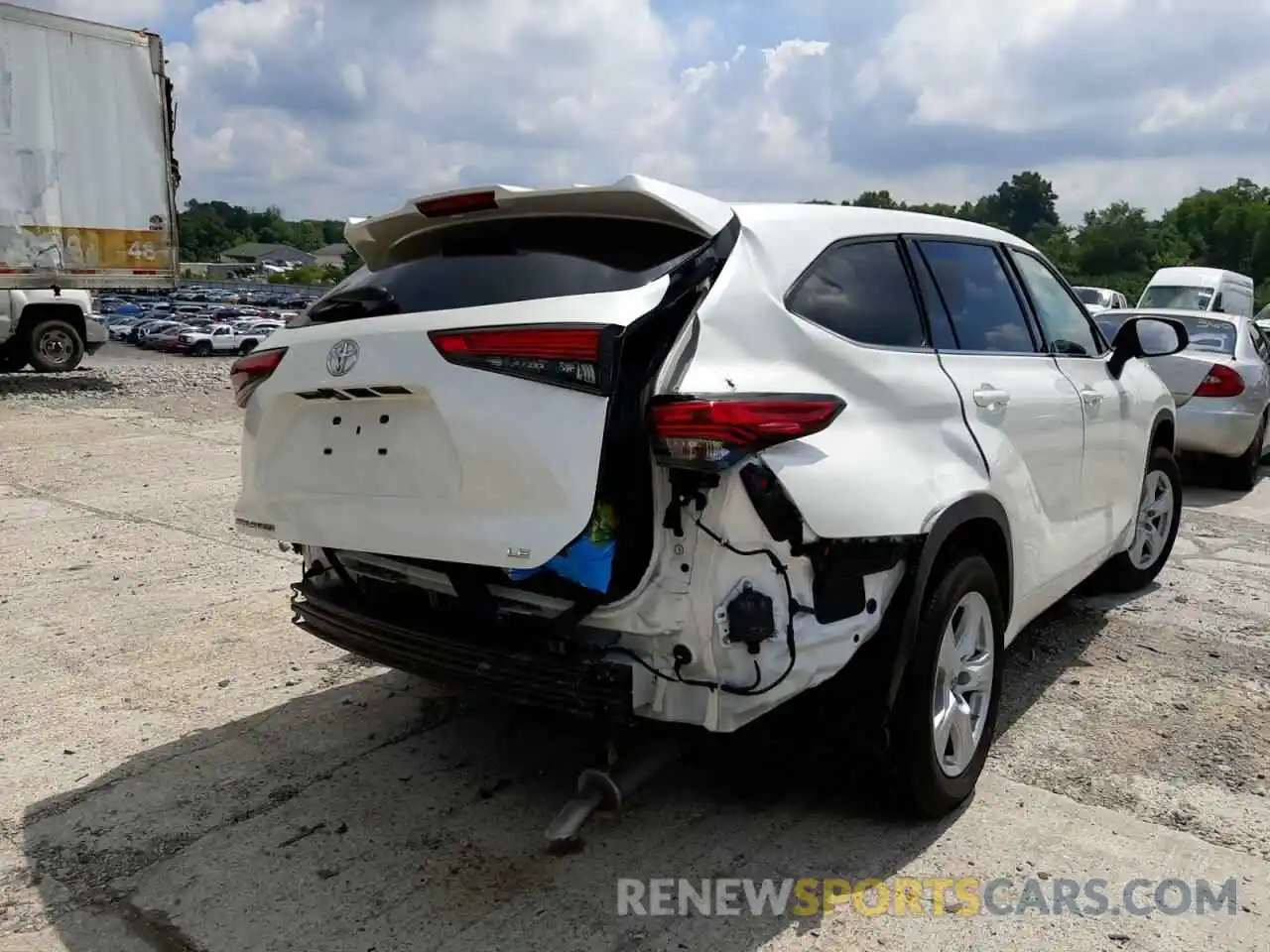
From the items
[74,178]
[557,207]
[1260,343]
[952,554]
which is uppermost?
[74,178]

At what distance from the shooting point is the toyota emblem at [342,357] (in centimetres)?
307

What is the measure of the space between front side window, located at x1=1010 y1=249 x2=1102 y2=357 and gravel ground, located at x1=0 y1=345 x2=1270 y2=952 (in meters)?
1.41

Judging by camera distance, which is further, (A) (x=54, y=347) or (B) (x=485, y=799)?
(A) (x=54, y=347)

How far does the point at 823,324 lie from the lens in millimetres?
3076

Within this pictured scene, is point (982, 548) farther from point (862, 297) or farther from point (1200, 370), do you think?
point (1200, 370)

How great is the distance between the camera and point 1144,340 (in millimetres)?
5121

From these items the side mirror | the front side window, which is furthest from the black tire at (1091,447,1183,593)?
the front side window

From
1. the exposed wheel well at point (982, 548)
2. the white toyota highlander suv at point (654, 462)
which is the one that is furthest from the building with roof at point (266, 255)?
the exposed wheel well at point (982, 548)

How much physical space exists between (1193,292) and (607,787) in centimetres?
2322

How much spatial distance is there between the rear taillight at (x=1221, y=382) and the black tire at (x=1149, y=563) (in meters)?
3.29

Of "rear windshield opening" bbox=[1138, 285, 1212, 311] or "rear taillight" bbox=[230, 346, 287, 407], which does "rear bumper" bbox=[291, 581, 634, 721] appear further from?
"rear windshield opening" bbox=[1138, 285, 1212, 311]

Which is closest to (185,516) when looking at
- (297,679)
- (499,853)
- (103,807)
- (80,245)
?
(297,679)

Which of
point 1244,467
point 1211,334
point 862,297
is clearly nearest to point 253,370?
point 862,297

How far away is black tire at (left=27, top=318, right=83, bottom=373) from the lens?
15.8 m
